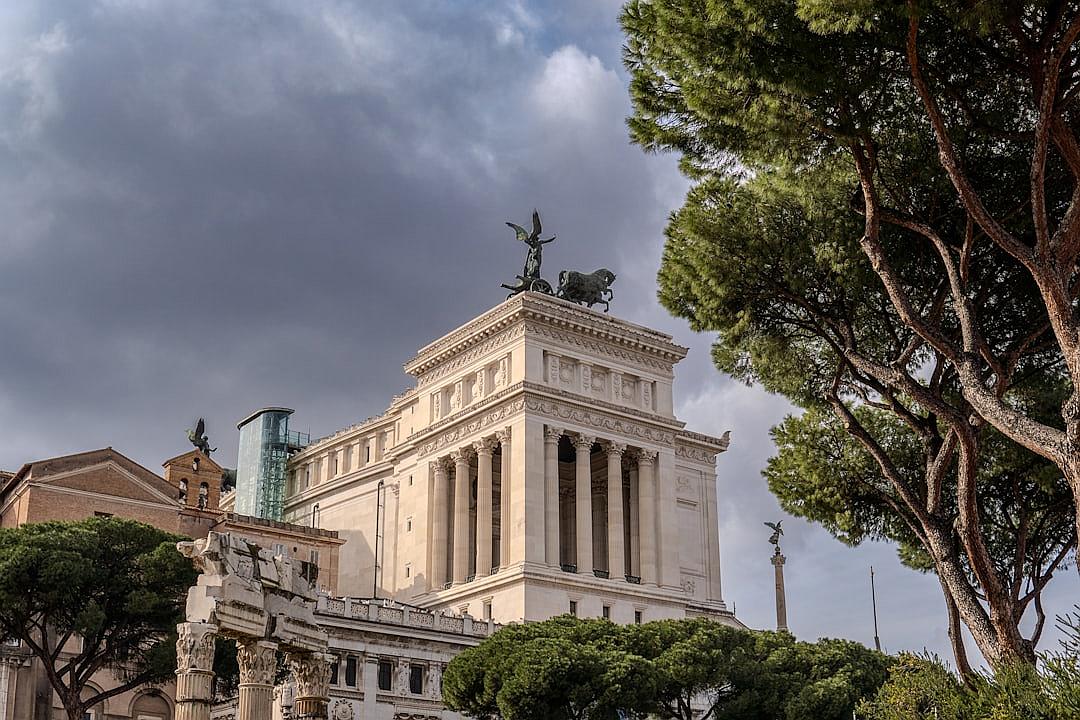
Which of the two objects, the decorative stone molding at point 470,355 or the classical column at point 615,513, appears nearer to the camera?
the classical column at point 615,513

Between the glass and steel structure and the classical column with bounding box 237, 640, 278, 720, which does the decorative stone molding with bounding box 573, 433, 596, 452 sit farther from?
the classical column with bounding box 237, 640, 278, 720

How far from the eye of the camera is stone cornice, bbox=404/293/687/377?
60.5 meters

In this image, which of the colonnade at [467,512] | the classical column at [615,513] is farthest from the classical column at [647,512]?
the colonnade at [467,512]

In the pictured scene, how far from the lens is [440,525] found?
62719mm

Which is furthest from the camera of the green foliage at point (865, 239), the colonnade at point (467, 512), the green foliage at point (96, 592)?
the colonnade at point (467, 512)

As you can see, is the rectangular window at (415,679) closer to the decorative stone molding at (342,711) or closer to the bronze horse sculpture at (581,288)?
the decorative stone molding at (342,711)

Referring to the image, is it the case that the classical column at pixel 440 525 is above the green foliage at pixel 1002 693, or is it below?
above

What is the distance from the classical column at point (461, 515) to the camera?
2394 inches

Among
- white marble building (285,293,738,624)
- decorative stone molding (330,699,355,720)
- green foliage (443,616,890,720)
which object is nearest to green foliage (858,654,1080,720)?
green foliage (443,616,890,720)

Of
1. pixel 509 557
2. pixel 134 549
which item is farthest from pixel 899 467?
pixel 509 557

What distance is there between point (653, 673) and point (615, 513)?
19.3 metres

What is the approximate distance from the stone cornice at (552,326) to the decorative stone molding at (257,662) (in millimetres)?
36141

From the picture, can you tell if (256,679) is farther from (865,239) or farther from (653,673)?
(653,673)

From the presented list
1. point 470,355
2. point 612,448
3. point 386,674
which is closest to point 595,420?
point 612,448
